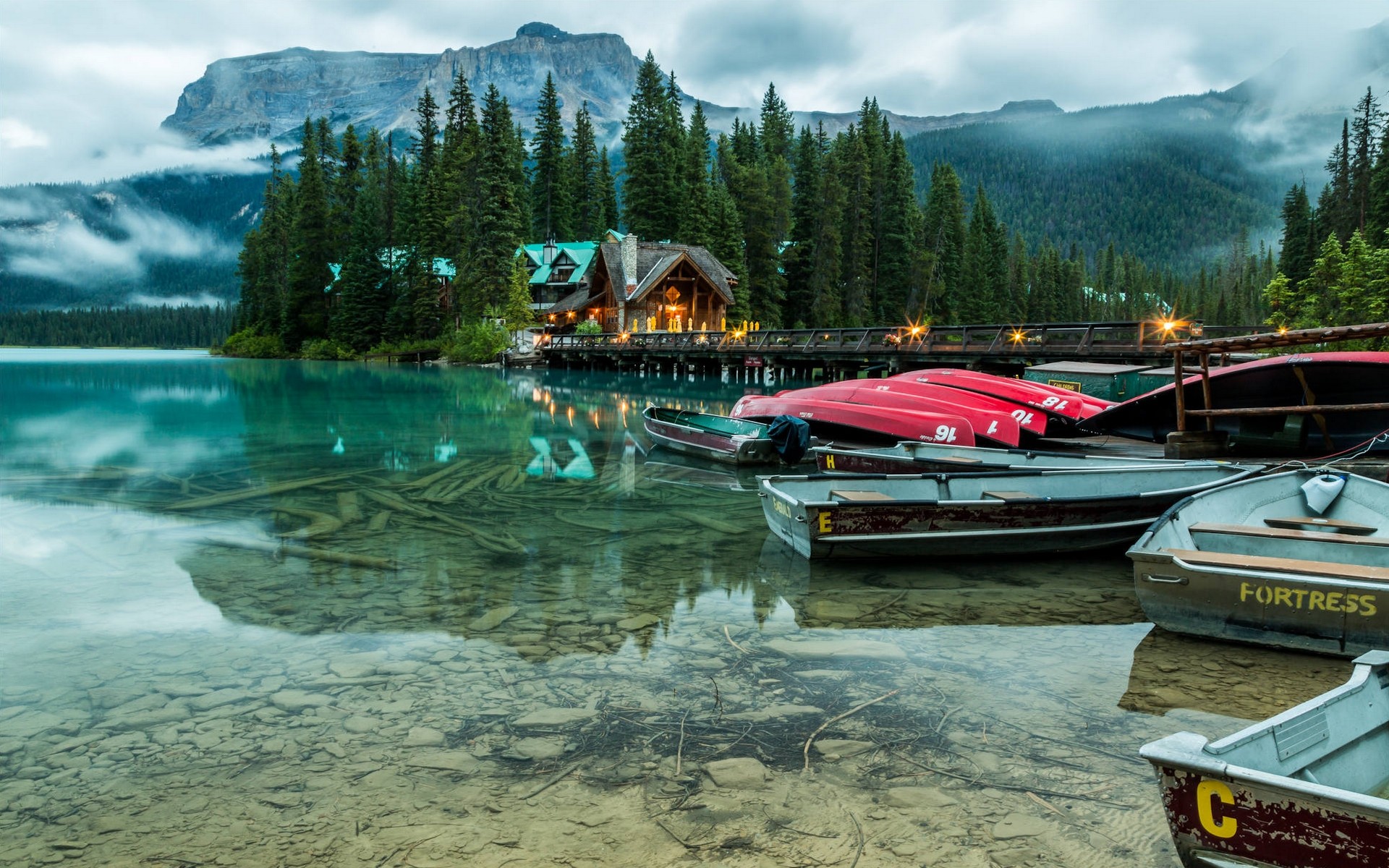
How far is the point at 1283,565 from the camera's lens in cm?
700

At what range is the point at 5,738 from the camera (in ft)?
18.4

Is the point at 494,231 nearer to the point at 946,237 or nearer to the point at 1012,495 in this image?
the point at 946,237

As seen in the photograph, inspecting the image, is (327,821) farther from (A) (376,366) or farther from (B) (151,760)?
(A) (376,366)

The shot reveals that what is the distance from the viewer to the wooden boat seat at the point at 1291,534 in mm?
7496

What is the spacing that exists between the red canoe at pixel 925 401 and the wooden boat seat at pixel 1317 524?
8389 millimetres

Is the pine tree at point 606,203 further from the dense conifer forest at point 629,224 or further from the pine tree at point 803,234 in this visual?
Answer: the pine tree at point 803,234

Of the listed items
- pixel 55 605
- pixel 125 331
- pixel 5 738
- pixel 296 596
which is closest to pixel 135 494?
pixel 55 605

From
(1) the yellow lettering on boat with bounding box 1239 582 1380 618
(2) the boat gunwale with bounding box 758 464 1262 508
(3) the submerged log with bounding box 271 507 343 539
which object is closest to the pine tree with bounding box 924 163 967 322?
(2) the boat gunwale with bounding box 758 464 1262 508

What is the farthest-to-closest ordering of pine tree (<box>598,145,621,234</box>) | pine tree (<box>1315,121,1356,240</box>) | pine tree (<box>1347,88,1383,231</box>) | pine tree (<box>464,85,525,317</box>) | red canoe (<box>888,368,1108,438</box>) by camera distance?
pine tree (<box>598,145,621,234</box>) → pine tree (<box>464,85,525,317</box>) → pine tree (<box>1315,121,1356,240</box>) → pine tree (<box>1347,88,1383,231</box>) → red canoe (<box>888,368,1108,438</box>)

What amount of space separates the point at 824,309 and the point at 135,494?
2428 inches

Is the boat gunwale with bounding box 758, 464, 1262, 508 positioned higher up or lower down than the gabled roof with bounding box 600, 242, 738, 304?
lower down

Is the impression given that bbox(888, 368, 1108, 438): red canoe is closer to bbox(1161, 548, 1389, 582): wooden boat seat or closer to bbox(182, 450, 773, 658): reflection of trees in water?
bbox(182, 450, 773, 658): reflection of trees in water

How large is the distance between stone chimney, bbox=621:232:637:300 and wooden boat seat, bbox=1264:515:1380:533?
181 ft

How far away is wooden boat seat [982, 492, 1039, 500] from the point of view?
32.9ft
